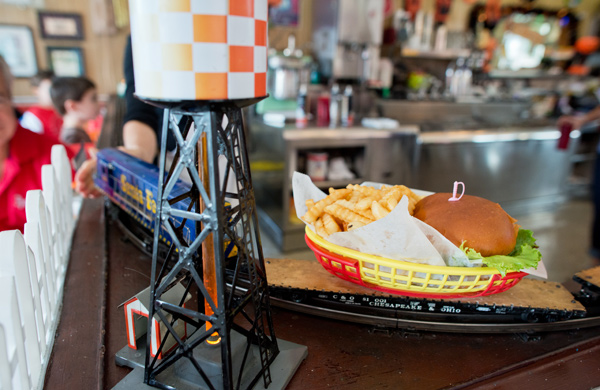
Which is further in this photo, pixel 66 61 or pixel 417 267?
pixel 66 61

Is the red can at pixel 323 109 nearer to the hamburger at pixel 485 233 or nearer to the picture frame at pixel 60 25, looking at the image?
the picture frame at pixel 60 25

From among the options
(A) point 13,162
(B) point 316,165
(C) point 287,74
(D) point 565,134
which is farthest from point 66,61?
(D) point 565,134

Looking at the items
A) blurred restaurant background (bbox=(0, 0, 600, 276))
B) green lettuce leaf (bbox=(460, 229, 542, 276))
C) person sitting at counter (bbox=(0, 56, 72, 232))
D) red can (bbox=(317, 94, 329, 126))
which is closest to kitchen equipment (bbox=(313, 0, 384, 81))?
blurred restaurant background (bbox=(0, 0, 600, 276))

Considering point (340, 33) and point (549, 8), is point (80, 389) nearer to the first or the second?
point (340, 33)

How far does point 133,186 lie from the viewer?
1.25m

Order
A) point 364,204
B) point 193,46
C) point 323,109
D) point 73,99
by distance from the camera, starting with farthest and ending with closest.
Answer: point 323,109
point 73,99
point 364,204
point 193,46

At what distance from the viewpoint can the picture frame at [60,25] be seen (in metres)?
4.27

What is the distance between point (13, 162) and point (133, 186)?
2.38ft

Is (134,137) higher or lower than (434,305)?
higher

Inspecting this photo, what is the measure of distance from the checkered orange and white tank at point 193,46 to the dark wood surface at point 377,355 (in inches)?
22.7

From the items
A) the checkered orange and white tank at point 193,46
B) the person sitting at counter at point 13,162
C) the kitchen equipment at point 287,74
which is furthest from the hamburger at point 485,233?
the kitchen equipment at point 287,74

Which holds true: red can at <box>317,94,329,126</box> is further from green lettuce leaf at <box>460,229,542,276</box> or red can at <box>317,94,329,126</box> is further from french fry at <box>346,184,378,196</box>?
green lettuce leaf at <box>460,229,542,276</box>

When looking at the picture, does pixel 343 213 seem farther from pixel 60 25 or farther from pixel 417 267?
pixel 60 25

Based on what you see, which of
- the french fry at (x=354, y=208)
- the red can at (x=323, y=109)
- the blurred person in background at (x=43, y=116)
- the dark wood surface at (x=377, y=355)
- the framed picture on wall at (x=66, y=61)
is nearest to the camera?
the dark wood surface at (x=377, y=355)
